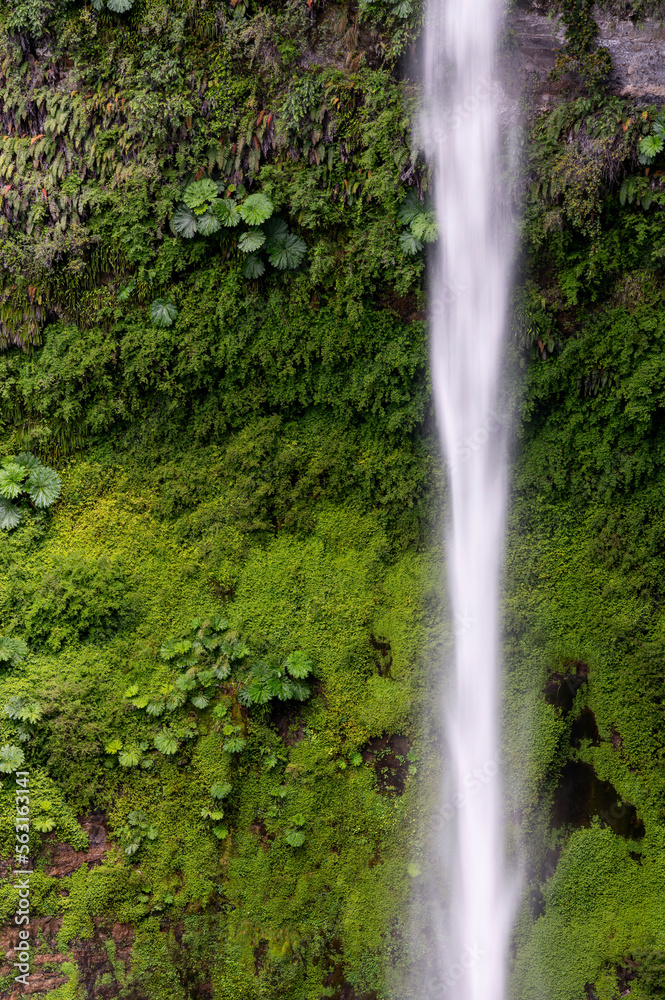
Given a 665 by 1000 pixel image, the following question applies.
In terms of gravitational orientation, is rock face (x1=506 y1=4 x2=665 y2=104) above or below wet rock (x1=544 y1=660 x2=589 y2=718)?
above

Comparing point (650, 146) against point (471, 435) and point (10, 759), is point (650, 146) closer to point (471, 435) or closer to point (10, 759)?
point (471, 435)

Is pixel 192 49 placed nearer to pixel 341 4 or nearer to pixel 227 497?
pixel 341 4

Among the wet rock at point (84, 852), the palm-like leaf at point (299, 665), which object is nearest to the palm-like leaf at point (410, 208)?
the palm-like leaf at point (299, 665)

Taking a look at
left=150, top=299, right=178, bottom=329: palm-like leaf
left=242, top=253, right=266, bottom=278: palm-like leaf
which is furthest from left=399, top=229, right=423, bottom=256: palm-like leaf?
left=150, top=299, right=178, bottom=329: palm-like leaf

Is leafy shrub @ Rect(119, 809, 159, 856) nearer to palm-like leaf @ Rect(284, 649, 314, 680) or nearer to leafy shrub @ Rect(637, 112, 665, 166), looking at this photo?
palm-like leaf @ Rect(284, 649, 314, 680)

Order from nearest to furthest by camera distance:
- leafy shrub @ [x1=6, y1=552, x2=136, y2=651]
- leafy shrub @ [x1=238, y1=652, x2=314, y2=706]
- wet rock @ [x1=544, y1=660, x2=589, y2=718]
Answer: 1. leafy shrub @ [x1=238, y1=652, x2=314, y2=706]
2. wet rock @ [x1=544, y1=660, x2=589, y2=718]
3. leafy shrub @ [x1=6, y1=552, x2=136, y2=651]

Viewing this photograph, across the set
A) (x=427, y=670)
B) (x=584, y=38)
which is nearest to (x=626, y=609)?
(x=427, y=670)

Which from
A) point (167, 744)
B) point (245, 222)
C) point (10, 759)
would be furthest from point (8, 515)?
point (245, 222)
